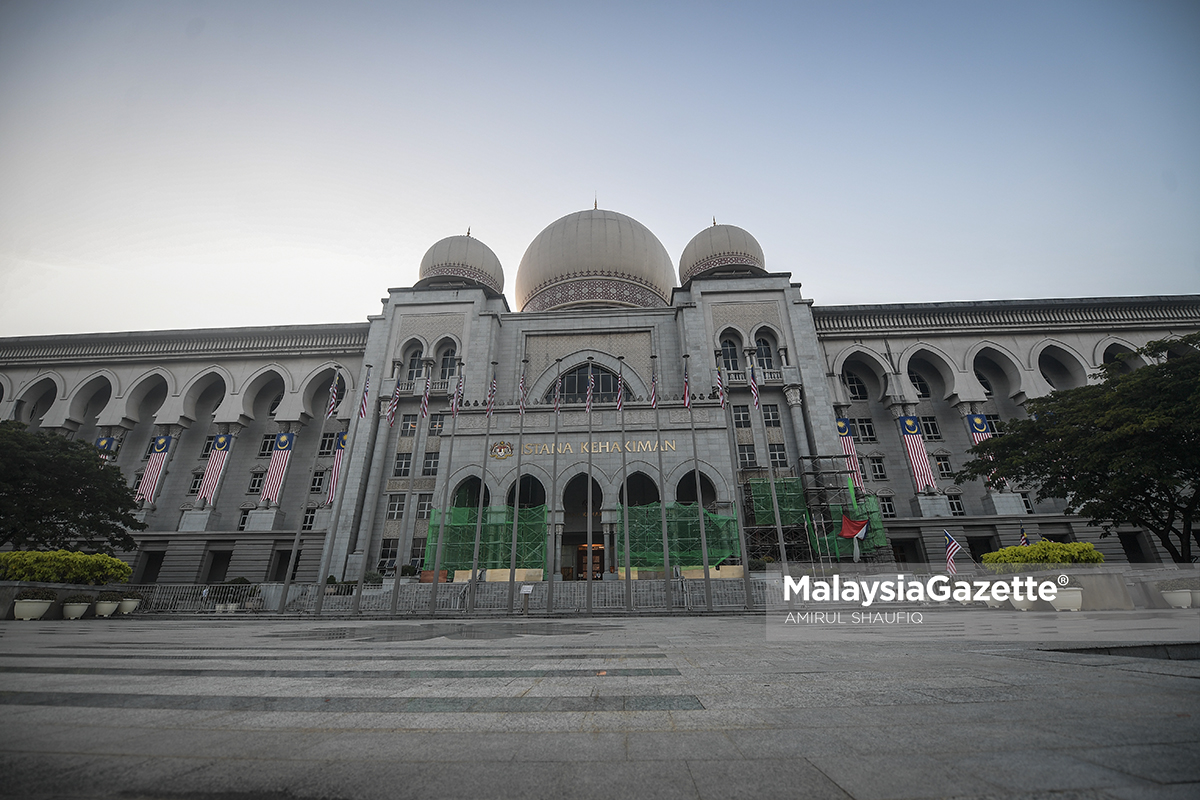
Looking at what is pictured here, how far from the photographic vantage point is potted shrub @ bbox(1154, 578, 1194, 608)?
13.9 m

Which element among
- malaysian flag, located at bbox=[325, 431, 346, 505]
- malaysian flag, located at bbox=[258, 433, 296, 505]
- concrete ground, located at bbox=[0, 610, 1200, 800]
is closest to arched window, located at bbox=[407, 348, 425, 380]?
malaysian flag, located at bbox=[325, 431, 346, 505]

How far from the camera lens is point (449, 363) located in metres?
33.9

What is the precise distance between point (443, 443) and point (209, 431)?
2060 cm

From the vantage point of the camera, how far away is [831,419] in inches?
1185

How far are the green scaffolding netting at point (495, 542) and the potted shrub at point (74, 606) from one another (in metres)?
11.2

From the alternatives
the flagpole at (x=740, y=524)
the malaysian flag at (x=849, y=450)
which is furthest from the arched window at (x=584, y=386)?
the malaysian flag at (x=849, y=450)

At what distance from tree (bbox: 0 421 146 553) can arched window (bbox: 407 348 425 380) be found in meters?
15.3

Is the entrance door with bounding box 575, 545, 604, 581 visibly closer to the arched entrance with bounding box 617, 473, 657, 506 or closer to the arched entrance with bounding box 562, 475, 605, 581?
the arched entrance with bounding box 562, 475, 605, 581

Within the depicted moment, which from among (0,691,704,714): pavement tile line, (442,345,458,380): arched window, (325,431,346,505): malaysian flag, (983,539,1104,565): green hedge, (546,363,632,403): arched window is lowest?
(0,691,704,714): pavement tile line

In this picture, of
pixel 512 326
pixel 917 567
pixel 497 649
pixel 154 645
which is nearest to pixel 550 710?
pixel 497 649

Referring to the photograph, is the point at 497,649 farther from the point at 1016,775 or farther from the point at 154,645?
the point at 1016,775

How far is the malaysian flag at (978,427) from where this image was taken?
3234 cm

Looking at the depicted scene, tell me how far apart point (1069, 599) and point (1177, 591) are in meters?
3.31

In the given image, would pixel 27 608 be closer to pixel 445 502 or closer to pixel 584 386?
pixel 445 502
